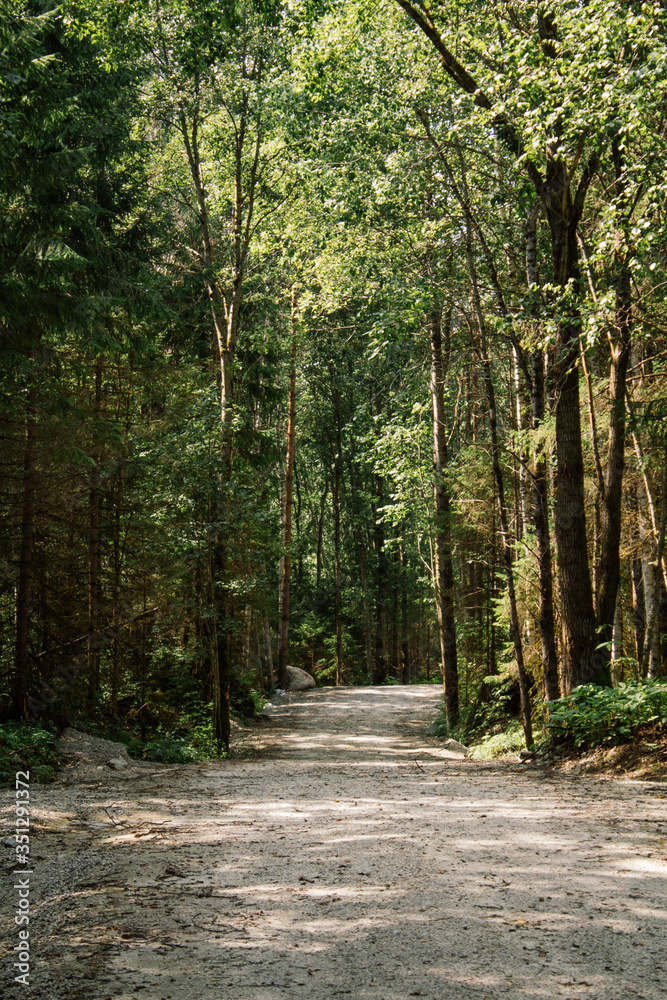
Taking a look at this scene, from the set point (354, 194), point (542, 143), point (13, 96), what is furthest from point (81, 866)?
point (354, 194)

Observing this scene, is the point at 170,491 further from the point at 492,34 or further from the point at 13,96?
the point at 492,34

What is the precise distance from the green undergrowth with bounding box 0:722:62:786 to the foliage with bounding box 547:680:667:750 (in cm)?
602

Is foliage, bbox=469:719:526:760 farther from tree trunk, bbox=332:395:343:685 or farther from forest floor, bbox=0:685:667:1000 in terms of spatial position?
tree trunk, bbox=332:395:343:685

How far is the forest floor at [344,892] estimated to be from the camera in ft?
10.3

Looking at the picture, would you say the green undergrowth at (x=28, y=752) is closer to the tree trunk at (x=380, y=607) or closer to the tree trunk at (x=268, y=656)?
the tree trunk at (x=268, y=656)

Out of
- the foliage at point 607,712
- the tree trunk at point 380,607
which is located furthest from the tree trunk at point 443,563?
the tree trunk at point 380,607

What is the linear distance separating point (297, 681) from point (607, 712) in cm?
1980

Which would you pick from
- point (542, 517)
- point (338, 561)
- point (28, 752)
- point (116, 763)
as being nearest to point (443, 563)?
point (542, 517)

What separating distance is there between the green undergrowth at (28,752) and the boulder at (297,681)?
17665mm

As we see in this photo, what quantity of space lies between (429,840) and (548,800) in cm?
200

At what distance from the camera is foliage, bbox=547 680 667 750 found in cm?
834

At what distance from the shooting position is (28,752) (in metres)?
8.88

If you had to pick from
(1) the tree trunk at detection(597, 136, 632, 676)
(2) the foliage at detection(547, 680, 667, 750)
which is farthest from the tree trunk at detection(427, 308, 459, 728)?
(2) the foliage at detection(547, 680, 667, 750)

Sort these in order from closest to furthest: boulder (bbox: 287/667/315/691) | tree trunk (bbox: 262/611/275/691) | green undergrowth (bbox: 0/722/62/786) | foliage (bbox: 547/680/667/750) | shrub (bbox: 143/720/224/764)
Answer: green undergrowth (bbox: 0/722/62/786)
foliage (bbox: 547/680/667/750)
shrub (bbox: 143/720/224/764)
tree trunk (bbox: 262/611/275/691)
boulder (bbox: 287/667/315/691)
